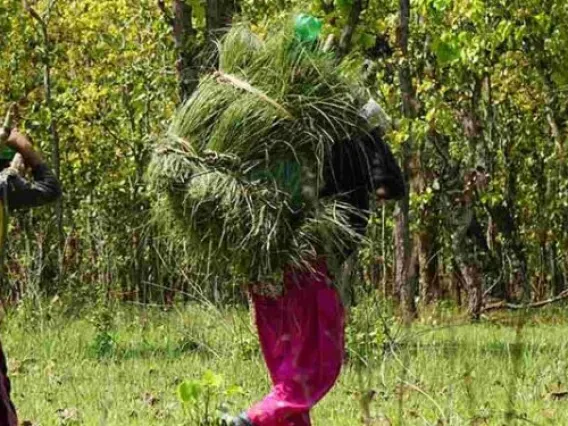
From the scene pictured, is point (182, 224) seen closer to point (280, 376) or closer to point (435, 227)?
point (280, 376)

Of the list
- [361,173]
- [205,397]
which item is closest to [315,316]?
[361,173]

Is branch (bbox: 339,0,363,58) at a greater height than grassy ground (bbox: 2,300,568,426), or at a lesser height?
greater

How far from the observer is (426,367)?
7.22 meters

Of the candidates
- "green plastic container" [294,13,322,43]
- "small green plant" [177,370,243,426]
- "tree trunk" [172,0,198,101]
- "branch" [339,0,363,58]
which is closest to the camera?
"small green plant" [177,370,243,426]

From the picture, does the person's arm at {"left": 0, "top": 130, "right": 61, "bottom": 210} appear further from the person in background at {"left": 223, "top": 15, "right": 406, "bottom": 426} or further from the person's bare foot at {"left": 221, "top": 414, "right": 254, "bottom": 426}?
the person's bare foot at {"left": 221, "top": 414, "right": 254, "bottom": 426}

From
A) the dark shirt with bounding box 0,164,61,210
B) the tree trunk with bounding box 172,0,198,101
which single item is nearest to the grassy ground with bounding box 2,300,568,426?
the dark shirt with bounding box 0,164,61,210

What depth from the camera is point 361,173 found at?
5180mm

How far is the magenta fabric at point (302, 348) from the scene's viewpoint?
16.0 feet

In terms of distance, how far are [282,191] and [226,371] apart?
9.04 ft

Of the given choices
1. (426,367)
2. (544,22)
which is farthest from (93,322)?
(544,22)

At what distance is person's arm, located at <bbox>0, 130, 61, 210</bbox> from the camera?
16.3 feet

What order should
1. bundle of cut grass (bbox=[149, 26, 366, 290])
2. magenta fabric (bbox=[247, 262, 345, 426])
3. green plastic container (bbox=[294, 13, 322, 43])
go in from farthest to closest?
1. green plastic container (bbox=[294, 13, 322, 43])
2. bundle of cut grass (bbox=[149, 26, 366, 290])
3. magenta fabric (bbox=[247, 262, 345, 426])

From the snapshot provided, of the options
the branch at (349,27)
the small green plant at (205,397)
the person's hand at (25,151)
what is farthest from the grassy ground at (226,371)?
the branch at (349,27)

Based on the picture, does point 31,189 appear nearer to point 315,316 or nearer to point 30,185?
point 30,185
